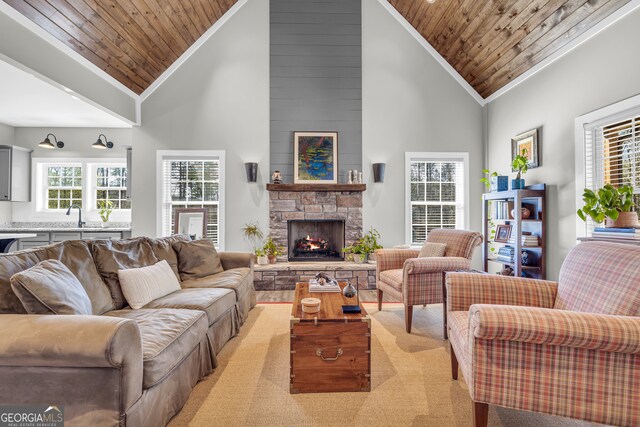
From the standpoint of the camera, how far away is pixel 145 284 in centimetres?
246

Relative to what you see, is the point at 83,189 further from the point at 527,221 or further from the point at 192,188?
the point at 527,221

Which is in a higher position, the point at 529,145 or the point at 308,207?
the point at 529,145

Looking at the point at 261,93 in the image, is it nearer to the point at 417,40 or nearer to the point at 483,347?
the point at 417,40

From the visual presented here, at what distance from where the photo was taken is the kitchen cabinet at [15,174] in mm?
5598

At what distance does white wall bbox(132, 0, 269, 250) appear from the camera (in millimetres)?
5137

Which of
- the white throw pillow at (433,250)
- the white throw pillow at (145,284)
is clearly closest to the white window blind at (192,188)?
the white throw pillow at (145,284)

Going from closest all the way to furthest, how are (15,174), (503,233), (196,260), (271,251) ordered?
(196,260)
(503,233)
(271,251)
(15,174)

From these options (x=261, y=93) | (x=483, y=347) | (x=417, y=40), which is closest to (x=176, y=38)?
(x=261, y=93)

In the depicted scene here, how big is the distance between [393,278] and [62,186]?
242 inches

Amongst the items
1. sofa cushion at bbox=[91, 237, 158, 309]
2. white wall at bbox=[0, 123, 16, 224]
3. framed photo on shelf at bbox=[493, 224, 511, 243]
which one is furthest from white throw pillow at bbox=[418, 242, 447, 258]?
white wall at bbox=[0, 123, 16, 224]

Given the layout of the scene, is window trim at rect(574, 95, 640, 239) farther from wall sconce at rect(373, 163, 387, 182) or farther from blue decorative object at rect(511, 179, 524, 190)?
wall sconce at rect(373, 163, 387, 182)

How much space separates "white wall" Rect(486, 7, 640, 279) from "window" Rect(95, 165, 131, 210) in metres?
6.45

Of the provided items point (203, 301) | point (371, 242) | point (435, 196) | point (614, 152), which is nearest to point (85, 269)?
point (203, 301)

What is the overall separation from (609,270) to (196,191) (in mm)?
5018
